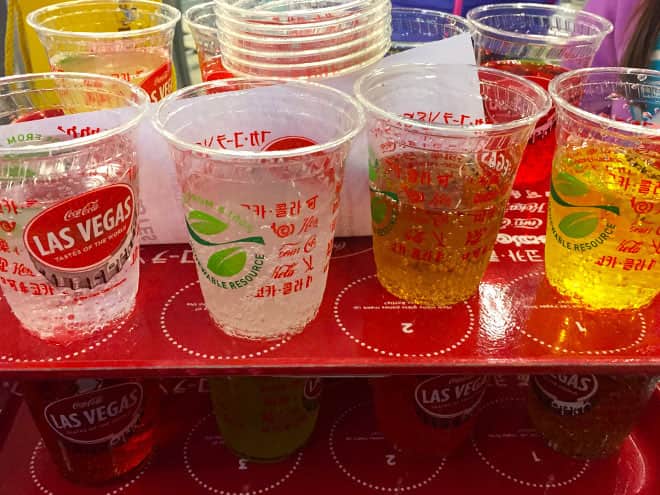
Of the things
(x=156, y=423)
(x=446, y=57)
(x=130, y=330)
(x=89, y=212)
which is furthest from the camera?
(x=156, y=423)

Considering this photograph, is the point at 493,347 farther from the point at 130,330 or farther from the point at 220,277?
the point at 130,330

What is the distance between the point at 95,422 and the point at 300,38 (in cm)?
66

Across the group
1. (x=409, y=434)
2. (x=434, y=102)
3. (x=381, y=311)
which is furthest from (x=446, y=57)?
(x=409, y=434)

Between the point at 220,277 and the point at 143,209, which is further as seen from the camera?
the point at 143,209

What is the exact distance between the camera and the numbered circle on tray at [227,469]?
1063 mm

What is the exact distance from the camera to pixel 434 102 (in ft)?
2.87

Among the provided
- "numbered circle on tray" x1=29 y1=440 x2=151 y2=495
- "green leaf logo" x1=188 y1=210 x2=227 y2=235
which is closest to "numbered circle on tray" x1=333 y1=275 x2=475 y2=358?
"green leaf logo" x1=188 y1=210 x2=227 y2=235

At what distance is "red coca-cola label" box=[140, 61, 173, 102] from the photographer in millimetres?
959

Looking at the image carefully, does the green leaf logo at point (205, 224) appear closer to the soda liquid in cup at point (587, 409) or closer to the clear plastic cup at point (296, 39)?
the clear plastic cup at point (296, 39)

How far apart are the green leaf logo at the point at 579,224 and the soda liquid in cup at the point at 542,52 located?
0.34 metres

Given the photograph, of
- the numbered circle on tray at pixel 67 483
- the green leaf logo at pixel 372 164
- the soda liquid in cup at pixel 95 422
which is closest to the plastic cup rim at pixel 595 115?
the green leaf logo at pixel 372 164

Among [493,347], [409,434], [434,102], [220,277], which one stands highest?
[434,102]

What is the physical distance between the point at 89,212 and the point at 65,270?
0.08 meters

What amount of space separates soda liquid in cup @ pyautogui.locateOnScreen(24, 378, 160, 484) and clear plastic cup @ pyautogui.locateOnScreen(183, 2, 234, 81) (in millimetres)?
534
